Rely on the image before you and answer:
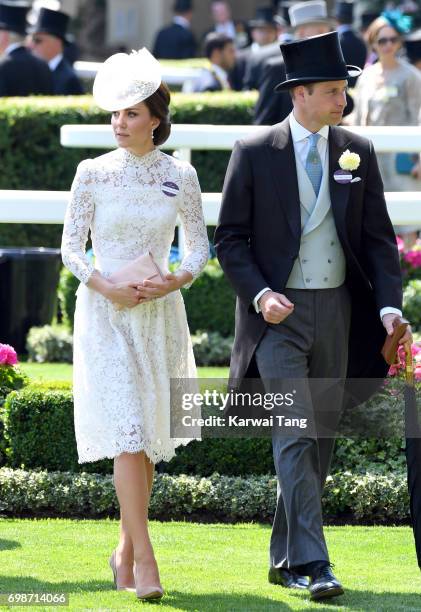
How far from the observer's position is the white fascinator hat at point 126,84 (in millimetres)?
5484

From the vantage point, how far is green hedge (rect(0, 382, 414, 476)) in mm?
6859

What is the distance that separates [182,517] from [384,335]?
150 centimetres

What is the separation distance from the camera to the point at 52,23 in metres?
14.9

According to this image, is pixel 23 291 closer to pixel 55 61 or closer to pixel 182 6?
pixel 55 61

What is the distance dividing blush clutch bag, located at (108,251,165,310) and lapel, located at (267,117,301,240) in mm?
484

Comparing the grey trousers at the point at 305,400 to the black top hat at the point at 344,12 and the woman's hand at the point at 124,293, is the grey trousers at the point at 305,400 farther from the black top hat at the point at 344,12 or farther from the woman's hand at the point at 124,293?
the black top hat at the point at 344,12

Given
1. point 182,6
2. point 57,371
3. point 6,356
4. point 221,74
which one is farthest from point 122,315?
point 182,6

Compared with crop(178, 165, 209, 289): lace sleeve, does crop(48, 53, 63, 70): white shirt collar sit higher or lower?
higher

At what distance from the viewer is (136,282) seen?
5.41 meters

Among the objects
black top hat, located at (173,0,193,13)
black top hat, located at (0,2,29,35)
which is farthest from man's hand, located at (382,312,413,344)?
black top hat, located at (173,0,193,13)

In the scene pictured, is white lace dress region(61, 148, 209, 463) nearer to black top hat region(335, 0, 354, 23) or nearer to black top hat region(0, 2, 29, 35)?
black top hat region(0, 2, 29, 35)

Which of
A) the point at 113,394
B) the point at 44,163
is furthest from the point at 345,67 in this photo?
the point at 44,163

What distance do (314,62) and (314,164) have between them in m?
0.35

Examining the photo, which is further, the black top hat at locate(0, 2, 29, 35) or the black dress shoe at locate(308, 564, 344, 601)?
the black top hat at locate(0, 2, 29, 35)
